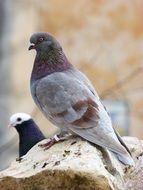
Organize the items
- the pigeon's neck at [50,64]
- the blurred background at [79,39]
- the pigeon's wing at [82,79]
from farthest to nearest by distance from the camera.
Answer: the blurred background at [79,39] → the pigeon's neck at [50,64] → the pigeon's wing at [82,79]

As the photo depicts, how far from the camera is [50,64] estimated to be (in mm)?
4203

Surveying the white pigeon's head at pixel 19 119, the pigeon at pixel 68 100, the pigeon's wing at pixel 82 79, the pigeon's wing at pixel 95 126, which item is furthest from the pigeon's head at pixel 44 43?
the white pigeon's head at pixel 19 119

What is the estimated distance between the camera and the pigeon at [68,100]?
3.86 metres

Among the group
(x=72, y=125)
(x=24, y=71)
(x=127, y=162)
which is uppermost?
(x=24, y=71)

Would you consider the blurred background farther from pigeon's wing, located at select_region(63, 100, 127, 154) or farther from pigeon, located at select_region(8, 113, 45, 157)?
pigeon's wing, located at select_region(63, 100, 127, 154)

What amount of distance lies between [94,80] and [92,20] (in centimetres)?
69

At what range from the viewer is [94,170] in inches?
135

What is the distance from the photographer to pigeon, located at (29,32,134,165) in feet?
12.7

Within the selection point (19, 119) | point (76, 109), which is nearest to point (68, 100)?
point (76, 109)

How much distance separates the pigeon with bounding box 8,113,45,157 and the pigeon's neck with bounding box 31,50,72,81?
1.81 ft

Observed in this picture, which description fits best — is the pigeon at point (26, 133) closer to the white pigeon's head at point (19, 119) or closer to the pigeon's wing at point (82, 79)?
the white pigeon's head at point (19, 119)

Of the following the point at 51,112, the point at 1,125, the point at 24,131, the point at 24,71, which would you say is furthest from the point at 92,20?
the point at 51,112

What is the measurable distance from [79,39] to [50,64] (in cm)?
443

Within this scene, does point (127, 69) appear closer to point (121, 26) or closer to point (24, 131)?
point (121, 26)
